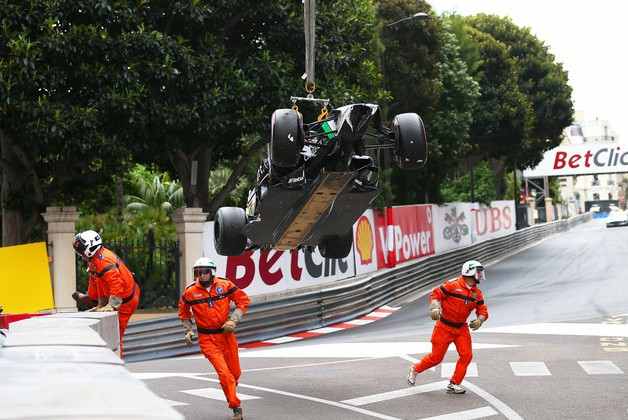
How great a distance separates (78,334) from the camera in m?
6.82

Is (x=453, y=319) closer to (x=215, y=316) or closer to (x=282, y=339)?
(x=215, y=316)

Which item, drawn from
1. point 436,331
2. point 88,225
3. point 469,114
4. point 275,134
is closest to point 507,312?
point 88,225

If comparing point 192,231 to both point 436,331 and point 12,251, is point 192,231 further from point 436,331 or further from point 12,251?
point 436,331

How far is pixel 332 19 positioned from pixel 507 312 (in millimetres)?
8117

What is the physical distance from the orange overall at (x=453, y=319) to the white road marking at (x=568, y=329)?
270 inches

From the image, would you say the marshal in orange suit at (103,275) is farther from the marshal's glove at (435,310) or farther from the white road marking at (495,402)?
the white road marking at (495,402)

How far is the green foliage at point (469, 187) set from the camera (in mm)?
51625

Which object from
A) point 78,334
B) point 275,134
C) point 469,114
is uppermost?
point 469,114

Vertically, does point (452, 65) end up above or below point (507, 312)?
above

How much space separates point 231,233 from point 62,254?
610cm

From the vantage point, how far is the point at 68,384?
4.16 m

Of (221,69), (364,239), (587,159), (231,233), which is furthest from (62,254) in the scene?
(587,159)

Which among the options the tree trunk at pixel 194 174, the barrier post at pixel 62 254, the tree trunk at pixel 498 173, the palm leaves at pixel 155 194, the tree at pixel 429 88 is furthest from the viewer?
the tree trunk at pixel 498 173

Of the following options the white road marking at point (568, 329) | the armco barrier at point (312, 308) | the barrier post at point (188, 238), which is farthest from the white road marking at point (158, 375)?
the white road marking at point (568, 329)
